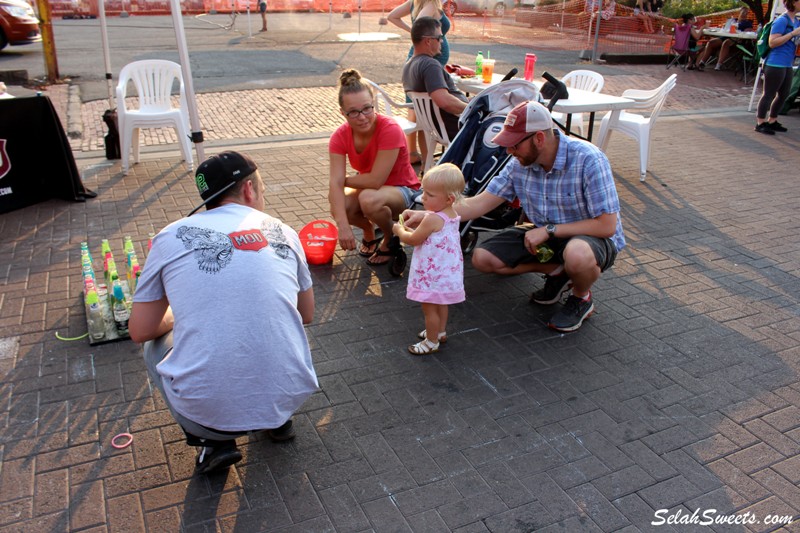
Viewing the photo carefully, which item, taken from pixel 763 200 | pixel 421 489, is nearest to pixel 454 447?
pixel 421 489

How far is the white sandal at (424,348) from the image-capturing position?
380cm

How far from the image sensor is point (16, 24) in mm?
14172

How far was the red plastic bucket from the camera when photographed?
486 cm

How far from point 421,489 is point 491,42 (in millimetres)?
18051

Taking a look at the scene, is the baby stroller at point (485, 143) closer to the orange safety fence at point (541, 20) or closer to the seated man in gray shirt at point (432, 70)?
the seated man in gray shirt at point (432, 70)

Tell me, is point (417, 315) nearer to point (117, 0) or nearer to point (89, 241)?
point (89, 241)

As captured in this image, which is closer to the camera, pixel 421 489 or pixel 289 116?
pixel 421 489

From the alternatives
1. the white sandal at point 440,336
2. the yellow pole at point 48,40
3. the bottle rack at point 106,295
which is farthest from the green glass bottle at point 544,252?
the yellow pole at point 48,40

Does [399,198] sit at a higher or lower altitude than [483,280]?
higher

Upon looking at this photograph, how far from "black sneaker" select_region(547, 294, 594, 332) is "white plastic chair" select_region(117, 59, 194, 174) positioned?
4383 millimetres

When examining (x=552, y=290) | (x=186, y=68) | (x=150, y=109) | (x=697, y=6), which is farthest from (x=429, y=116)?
(x=697, y=6)

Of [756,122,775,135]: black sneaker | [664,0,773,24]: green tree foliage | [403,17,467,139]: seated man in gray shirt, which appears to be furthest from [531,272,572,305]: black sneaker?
[664,0,773,24]: green tree foliage

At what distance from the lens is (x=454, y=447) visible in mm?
3061

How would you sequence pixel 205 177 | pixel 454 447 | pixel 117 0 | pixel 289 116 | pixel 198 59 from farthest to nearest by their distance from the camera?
pixel 117 0
pixel 198 59
pixel 289 116
pixel 454 447
pixel 205 177
